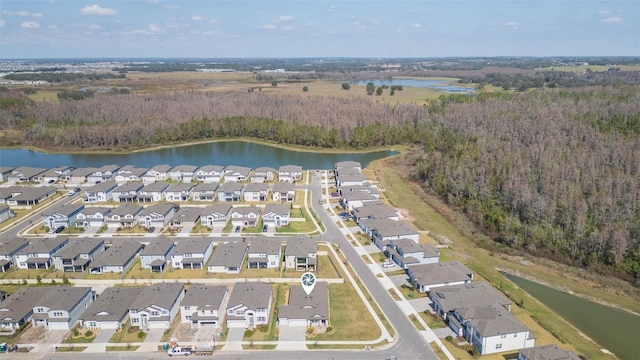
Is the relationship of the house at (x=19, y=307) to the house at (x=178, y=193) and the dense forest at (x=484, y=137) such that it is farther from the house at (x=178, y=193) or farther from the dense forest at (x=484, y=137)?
the dense forest at (x=484, y=137)

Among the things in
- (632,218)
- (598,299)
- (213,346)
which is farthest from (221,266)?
(632,218)

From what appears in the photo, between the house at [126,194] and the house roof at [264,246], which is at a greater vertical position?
the house at [126,194]

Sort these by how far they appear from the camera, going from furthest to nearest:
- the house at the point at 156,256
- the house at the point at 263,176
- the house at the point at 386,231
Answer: the house at the point at 263,176 → the house at the point at 386,231 → the house at the point at 156,256

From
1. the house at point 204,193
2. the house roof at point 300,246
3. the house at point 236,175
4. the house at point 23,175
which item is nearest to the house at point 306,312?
the house roof at point 300,246

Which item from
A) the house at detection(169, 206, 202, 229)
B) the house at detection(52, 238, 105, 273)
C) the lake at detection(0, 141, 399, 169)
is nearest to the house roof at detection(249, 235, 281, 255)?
the house at detection(169, 206, 202, 229)

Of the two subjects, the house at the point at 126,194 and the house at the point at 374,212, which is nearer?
the house at the point at 374,212

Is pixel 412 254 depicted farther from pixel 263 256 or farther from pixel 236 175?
pixel 236 175
